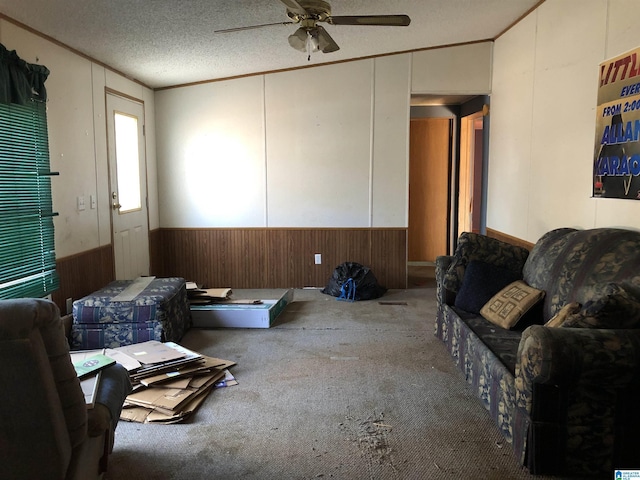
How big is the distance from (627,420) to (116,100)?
482 centimetres

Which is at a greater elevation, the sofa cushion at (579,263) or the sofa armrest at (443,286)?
the sofa cushion at (579,263)

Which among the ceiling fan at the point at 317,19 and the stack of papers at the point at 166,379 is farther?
the ceiling fan at the point at 317,19

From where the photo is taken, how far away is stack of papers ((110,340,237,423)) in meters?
2.90

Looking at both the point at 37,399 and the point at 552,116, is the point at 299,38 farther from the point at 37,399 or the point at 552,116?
the point at 37,399

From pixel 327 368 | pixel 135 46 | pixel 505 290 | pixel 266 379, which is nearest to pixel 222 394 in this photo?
pixel 266 379

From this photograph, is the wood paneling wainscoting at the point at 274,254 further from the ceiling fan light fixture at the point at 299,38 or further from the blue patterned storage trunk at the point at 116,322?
the ceiling fan light fixture at the point at 299,38

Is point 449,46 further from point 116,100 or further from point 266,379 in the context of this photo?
point 266,379

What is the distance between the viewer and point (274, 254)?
20.2 ft

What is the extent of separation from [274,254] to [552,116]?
334 centimetres

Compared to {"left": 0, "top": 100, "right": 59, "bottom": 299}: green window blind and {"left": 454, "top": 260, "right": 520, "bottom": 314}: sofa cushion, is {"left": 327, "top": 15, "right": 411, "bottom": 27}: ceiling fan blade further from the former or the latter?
{"left": 0, "top": 100, "right": 59, "bottom": 299}: green window blind

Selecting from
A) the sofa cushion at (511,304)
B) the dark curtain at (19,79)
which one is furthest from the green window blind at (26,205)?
the sofa cushion at (511,304)

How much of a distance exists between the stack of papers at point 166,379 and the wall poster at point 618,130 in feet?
8.93

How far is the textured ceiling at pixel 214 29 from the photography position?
3.39 metres

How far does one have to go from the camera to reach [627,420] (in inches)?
86.4
